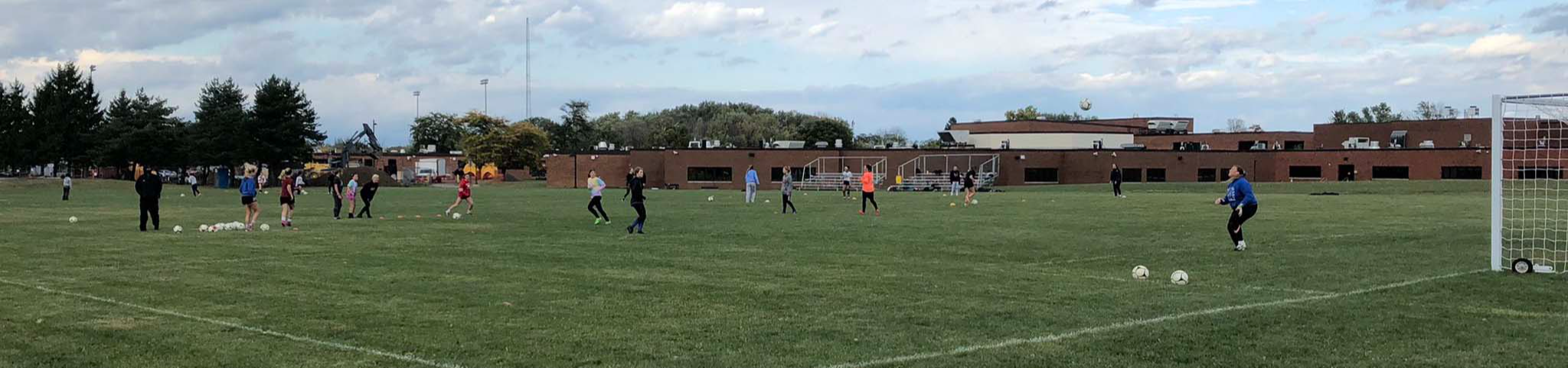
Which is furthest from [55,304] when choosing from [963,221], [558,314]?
[963,221]

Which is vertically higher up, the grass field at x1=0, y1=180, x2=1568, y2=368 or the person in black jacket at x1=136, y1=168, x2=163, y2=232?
the person in black jacket at x1=136, y1=168, x2=163, y2=232

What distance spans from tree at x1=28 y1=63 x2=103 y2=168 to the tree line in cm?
6

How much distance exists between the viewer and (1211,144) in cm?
10444

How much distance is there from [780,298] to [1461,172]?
75470 mm

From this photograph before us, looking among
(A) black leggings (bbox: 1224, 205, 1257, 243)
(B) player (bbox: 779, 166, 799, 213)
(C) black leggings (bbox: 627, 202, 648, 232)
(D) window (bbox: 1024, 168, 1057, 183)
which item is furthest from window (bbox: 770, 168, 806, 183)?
(A) black leggings (bbox: 1224, 205, 1257, 243)

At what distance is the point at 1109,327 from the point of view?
35.8 ft

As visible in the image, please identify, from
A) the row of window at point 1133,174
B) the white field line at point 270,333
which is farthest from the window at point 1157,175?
the white field line at point 270,333

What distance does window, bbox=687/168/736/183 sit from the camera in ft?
275

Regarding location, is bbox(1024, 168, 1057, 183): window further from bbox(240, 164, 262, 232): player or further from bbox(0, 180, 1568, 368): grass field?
bbox(240, 164, 262, 232): player

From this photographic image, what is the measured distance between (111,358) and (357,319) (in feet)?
7.90

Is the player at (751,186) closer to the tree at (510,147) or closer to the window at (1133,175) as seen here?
the window at (1133,175)

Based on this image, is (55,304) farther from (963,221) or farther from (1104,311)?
(963,221)

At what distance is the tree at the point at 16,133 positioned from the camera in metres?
90.6

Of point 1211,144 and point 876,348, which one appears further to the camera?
point 1211,144
